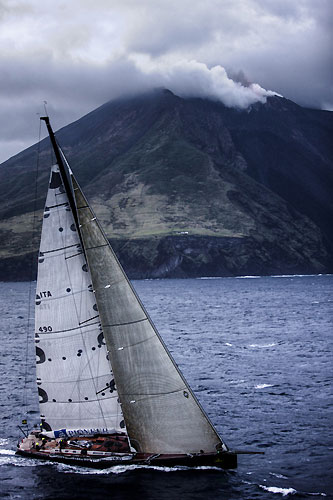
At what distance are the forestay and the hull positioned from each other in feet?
1.36

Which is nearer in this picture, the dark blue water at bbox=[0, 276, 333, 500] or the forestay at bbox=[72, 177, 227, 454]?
the forestay at bbox=[72, 177, 227, 454]

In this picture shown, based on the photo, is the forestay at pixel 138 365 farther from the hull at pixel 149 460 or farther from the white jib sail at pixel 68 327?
the white jib sail at pixel 68 327

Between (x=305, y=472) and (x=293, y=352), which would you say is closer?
(x=305, y=472)

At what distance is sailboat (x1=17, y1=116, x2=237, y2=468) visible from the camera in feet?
109

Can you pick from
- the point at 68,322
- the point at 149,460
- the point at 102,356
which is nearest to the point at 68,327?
the point at 68,322

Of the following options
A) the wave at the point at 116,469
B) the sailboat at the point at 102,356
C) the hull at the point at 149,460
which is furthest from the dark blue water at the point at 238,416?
the sailboat at the point at 102,356

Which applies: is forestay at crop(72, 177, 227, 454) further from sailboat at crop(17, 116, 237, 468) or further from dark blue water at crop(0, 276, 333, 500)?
dark blue water at crop(0, 276, 333, 500)

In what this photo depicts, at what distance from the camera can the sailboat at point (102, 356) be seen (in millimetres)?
33219

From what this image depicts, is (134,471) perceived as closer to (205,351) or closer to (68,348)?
(68,348)

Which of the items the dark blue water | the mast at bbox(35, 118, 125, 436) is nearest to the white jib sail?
the mast at bbox(35, 118, 125, 436)

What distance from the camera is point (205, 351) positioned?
86.4 m

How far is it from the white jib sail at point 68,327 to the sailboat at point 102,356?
5 centimetres

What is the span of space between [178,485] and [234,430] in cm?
1255

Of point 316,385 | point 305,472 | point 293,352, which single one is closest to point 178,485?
point 305,472
